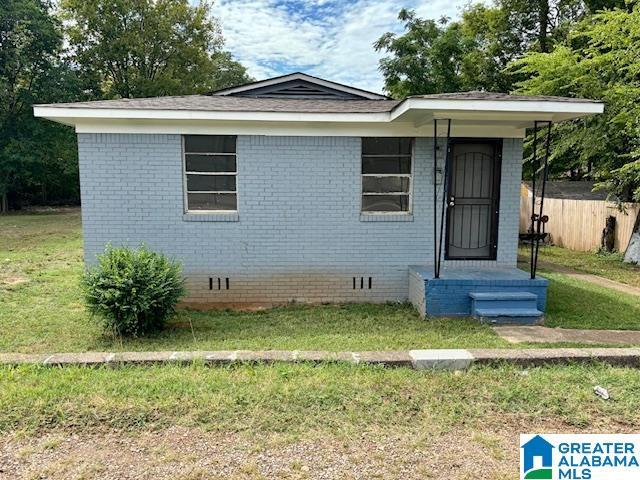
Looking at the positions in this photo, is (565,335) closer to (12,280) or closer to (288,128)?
(288,128)

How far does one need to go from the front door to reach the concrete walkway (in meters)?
1.72

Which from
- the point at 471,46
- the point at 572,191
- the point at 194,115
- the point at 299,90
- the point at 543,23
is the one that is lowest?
the point at 572,191

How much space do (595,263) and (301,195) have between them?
8564 mm

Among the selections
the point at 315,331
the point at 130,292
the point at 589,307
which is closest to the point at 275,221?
the point at 315,331

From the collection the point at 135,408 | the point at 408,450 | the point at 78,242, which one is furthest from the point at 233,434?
the point at 78,242

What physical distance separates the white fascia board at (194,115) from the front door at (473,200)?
4.81ft

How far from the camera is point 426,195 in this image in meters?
6.72

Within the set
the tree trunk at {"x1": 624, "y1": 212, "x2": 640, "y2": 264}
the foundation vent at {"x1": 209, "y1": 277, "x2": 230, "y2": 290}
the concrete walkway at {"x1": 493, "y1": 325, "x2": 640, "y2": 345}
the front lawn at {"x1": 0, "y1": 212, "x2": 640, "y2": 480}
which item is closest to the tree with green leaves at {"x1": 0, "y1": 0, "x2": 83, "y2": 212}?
the foundation vent at {"x1": 209, "y1": 277, "x2": 230, "y2": 290}

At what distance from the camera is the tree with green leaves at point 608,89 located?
32.5ft

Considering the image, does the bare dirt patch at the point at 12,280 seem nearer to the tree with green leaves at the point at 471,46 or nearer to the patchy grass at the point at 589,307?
the patchy grass at the point at 589,307

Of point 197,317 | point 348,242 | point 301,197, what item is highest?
point 301,197

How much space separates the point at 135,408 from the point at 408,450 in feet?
6.01

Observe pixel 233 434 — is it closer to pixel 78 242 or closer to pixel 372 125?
pixel 372 125

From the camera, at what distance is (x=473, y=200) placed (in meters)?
6.82
